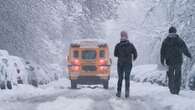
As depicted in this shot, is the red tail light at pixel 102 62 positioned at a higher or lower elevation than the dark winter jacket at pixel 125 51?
lower

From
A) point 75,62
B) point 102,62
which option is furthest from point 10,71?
point 102,62

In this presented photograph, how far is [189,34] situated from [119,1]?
10.8m

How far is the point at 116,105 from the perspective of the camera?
1264 centimetres

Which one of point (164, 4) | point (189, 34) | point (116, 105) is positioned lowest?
point (116, 105)

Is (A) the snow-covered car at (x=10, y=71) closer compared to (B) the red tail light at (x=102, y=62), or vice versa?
(A) the snow-covered car at (x=10, y=71)

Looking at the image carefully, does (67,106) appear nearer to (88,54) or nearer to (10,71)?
(10,71)

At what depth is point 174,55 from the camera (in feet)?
49.1

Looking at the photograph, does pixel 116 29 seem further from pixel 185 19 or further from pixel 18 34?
pixel 185 19

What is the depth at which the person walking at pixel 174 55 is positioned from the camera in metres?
14.8

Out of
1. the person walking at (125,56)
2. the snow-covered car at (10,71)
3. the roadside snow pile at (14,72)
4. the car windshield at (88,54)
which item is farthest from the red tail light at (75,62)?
the person walking at (125,56)

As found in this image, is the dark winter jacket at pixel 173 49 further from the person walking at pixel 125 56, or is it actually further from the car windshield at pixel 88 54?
the car windshield at pixel 88 54

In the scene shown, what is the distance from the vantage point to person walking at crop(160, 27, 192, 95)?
14828 mm

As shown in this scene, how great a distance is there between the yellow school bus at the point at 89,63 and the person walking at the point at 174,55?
28.6 feet

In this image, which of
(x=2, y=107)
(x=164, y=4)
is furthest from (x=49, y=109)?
(x=164, y=4)
